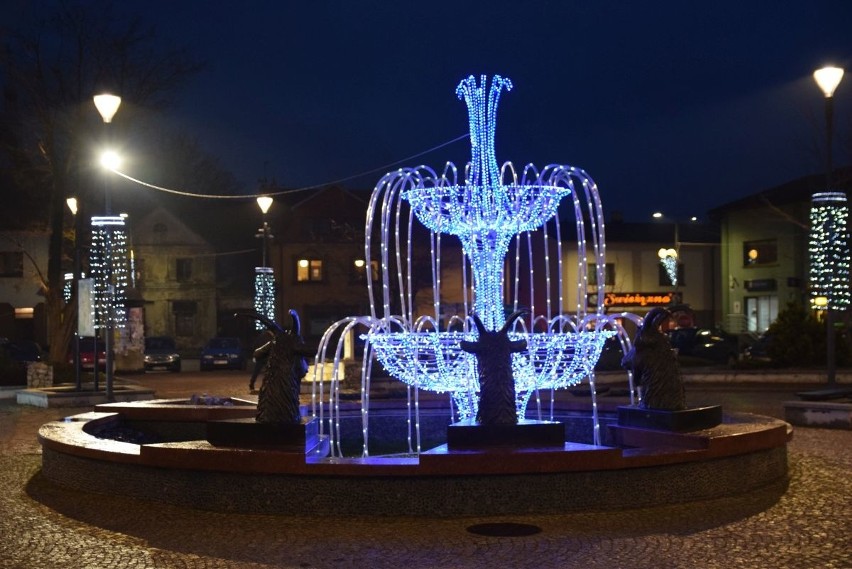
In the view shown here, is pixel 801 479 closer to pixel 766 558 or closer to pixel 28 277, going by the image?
pixel 766 558

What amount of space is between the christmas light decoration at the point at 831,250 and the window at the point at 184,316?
4243cm

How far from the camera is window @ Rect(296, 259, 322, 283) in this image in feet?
182

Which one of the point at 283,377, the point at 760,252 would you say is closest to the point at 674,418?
the point at 283,377

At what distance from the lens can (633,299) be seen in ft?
196

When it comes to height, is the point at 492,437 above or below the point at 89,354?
below

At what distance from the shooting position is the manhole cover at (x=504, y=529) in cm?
873

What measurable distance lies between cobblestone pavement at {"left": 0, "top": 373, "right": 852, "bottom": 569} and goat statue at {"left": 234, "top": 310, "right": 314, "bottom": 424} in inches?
48.4

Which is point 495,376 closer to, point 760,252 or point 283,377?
point 283,377

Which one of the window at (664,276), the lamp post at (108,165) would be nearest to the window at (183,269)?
the window at (664,276)

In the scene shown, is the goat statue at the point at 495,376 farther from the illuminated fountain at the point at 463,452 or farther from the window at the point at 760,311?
the window at the point at 760,311

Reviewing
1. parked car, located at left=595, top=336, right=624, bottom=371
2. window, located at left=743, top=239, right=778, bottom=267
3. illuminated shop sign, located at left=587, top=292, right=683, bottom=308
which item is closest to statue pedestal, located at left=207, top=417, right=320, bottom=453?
parked car, located at left=595, top=336, right=624, bottom=371

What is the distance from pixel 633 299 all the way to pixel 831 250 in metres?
38.7

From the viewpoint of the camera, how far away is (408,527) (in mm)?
9078

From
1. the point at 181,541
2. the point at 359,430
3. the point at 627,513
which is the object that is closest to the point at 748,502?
the point at 627,513
